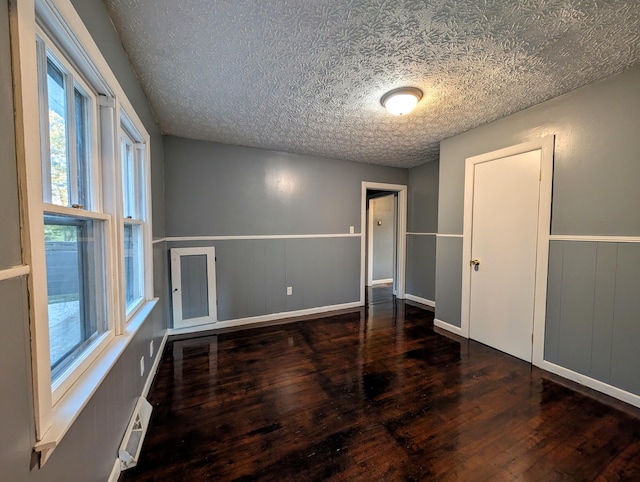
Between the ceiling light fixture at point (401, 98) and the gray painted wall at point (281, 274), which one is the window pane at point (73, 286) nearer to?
the gray painted wall at point (281, 274)

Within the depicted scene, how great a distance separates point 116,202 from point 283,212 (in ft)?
7.82

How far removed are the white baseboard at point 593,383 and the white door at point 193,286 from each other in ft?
11.5

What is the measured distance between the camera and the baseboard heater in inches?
55.0

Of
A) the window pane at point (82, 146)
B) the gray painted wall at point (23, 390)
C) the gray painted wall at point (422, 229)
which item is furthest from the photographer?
the gray painted wall at point (422, 229)

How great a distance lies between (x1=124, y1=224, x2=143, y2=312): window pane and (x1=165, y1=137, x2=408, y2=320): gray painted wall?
103 cm

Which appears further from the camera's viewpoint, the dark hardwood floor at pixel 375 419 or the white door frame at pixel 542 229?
the white door frame at pixel 542 229

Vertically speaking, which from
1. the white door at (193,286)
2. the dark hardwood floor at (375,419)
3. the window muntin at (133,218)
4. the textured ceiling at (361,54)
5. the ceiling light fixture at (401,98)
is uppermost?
Answer: the textured ceiling at (361,54)

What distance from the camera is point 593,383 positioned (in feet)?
6.84

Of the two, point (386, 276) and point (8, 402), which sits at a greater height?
point (8, 402)

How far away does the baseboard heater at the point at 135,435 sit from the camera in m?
1.40

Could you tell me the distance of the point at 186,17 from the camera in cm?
138

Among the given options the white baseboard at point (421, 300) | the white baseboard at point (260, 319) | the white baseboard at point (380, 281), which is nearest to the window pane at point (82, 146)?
the white baseboard at point (260, 319)

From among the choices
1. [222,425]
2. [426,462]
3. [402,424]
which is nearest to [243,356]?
[222,425]

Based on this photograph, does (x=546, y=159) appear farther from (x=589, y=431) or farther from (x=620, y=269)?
(x=589, y=431)
